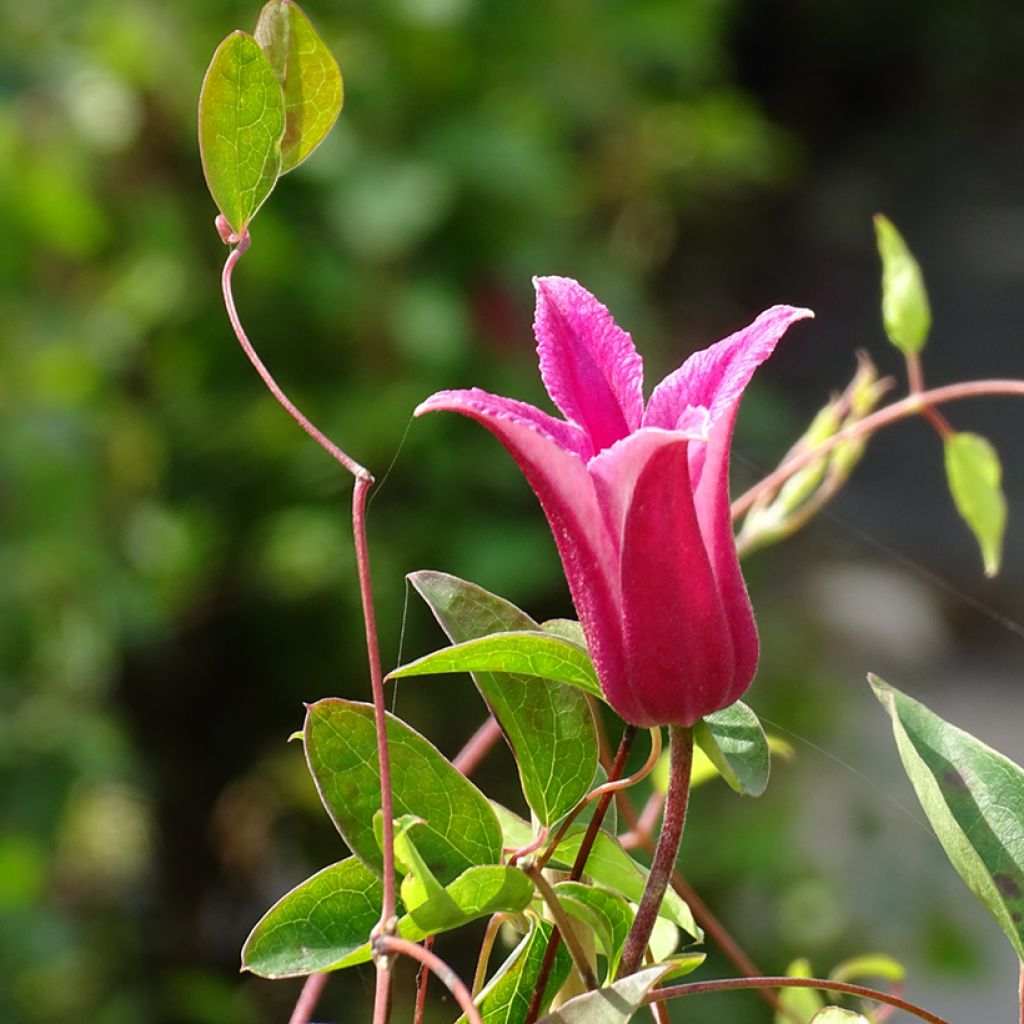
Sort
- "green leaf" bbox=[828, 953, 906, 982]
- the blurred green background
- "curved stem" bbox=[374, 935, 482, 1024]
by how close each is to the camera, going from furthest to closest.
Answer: the blurred green background
"green leaf" bbox=[828, 953, 906, 982]
"curved stem" bbox=[374, 935, 482, 1024]

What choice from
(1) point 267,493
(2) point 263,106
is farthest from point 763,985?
(1) point 267,493

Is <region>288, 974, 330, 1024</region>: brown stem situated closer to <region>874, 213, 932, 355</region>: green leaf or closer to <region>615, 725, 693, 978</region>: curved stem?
<region>615, 725, 693, 978</region>: curved stem

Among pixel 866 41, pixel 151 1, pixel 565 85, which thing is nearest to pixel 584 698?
pixel 151 1

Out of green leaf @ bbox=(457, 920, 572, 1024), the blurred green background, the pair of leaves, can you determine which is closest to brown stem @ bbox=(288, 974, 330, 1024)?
green leaf @ bbox=(457, 920, 572, 1024)

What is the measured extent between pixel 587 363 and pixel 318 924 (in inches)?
3.9

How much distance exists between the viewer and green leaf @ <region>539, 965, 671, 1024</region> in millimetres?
213

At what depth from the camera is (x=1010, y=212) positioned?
4.10 m

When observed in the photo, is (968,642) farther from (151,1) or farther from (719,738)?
(719,738)

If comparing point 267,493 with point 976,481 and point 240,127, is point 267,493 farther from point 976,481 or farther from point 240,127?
point 240,127

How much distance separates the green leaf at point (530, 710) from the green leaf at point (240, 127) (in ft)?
0.23

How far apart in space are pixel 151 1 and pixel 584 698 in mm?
1460

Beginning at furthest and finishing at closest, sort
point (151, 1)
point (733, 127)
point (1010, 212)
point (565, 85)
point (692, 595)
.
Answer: point (1010, 212) < point (733, 127) < point (565, 85) < point (151, 1) < point (692, 595)

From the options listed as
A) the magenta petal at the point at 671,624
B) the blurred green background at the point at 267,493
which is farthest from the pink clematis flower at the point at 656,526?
the blurred green background at the point at 267,493

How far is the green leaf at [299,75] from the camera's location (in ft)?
0.84
